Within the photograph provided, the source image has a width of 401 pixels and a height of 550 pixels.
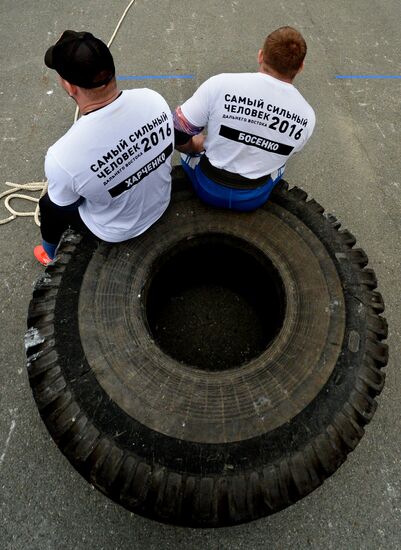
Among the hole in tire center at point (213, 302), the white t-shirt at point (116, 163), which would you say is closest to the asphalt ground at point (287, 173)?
the hole in tire center at point (213, 302)

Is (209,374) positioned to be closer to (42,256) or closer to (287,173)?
(42,256)

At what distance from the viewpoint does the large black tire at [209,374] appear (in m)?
1.50

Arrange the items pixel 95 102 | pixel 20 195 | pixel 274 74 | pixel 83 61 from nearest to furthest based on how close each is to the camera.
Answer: pixel 83 61 < pixel 95 102 < pixel 274 74 < pixel 20 195

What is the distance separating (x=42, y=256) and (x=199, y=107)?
1331 millimetres

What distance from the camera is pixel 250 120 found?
71.8 inches

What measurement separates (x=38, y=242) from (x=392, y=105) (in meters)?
3.19

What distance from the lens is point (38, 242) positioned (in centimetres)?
261

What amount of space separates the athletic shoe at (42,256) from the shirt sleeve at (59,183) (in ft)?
2.75

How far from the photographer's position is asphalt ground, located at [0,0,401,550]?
1.87 m

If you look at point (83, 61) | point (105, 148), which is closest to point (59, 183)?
point (105, 148)

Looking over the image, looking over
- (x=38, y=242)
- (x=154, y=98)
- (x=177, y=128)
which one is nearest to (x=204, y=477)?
(x=154, y=98)

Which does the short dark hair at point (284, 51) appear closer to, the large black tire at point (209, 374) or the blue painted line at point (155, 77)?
the large black tire at point (209, 374)

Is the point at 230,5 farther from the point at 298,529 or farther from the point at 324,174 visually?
the point at 298,529

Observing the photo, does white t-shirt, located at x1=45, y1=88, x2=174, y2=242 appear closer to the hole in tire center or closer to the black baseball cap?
the black baseball cap
